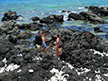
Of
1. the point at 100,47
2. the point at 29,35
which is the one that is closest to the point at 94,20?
the point at 29,35

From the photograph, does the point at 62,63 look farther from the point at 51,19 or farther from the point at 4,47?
the point at 51,19

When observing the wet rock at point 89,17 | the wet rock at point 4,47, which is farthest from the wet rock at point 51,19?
the wet rock at point 4,47

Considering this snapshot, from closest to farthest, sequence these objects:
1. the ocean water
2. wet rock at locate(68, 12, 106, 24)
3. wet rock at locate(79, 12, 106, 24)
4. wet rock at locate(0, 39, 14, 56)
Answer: wet rock at locate(0, 39, 14, 56)
the ocean water
wet rock at locate(79, 12, 106, 24)
wet rock at locate(68, 12, 106, 24)

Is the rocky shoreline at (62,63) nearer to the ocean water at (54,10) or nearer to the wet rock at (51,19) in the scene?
the ocean water at (54,10)

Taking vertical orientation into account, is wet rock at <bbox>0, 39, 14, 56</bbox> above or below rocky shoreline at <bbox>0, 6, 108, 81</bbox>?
above

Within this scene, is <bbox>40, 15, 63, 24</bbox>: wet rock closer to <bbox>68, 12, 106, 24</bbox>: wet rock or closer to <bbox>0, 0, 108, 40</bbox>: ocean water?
<bbox>0, 0, 108, 40</bbox>: ocean water

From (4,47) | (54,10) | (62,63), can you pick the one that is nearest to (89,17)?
(54,10)

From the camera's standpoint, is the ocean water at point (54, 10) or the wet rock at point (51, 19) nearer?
the ocean water at point (54, 10)

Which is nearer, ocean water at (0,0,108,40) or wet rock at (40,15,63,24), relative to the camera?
ocean water at (0,0,108,40)

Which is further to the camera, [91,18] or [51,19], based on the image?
[51,19]

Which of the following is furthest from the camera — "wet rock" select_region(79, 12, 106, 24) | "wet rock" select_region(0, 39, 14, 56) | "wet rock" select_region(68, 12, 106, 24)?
"wet rock" select_region(68, 12, 106, 24)

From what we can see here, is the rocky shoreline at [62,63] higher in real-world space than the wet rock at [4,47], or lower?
lower

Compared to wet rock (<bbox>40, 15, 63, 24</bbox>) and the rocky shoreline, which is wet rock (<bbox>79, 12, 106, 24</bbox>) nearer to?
wet rock (<bbox>40, 15, 63, 24</bbox>)

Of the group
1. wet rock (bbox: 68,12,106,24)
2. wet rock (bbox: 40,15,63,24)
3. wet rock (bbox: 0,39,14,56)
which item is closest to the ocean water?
wet rock (bbox: 40,15,63,24)
